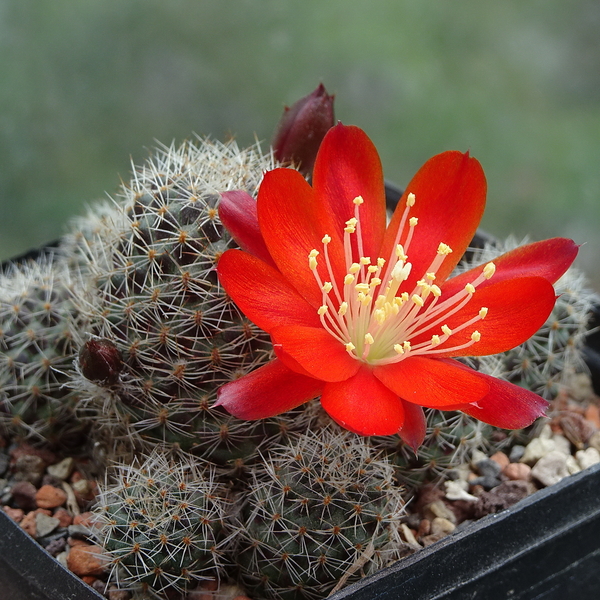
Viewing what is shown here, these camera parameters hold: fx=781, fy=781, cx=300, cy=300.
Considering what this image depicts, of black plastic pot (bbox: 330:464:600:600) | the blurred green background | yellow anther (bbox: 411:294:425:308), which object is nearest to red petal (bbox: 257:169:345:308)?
yellow anther (bbox: 411:294:425:308)

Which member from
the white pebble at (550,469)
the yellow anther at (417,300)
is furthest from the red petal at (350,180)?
the white pebble at (550,469)

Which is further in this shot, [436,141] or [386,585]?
[436,141]

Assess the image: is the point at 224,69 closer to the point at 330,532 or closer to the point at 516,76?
the point at 516,76

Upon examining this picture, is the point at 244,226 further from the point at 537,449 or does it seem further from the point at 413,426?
the point at 537,449

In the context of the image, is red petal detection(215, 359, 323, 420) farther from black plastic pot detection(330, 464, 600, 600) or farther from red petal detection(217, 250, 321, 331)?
black plastic pot detection(330, 464, 600, 600)

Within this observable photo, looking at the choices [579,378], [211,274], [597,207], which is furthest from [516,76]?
[211,274]

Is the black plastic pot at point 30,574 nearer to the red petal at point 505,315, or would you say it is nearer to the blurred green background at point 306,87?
the red petal at point 505,315
